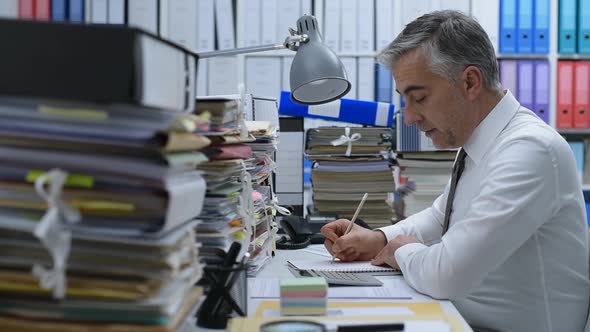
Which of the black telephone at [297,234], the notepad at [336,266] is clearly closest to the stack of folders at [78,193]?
the notepad at [336,266]

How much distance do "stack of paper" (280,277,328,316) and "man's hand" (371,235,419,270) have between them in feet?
1.48

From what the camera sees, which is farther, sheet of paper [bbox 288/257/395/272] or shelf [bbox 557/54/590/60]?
shelf [bbox 557/54/590/60]

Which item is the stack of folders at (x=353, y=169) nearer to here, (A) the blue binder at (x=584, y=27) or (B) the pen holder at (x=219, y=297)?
(B) the pen holder at (x=219, y=297)

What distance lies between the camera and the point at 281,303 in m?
0.97

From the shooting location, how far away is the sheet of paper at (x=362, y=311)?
38.6 inches

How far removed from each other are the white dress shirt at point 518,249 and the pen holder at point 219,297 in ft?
1.35

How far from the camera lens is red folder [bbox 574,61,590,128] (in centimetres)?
323

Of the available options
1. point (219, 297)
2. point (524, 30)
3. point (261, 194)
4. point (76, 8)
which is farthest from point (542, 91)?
point (219, 297)

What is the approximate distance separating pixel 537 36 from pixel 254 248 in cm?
238

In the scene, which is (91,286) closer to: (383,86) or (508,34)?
(383,86)

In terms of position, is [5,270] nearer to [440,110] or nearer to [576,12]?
[440,110]

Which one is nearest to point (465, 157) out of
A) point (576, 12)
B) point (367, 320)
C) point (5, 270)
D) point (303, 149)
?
point (367, 320)

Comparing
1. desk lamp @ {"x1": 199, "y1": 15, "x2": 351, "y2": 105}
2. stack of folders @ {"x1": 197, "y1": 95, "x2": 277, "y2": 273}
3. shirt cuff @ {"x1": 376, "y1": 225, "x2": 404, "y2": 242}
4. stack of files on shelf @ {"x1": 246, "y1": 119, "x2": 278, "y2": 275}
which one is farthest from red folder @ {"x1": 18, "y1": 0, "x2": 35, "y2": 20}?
shirt cuff @ {"x1": 376, "y1": 225, "x2": 404, "y2": 242}

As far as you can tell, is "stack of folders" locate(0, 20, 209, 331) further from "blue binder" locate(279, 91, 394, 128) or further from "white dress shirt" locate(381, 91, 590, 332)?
"blue binder" locate(279, 91, 394, 128)
